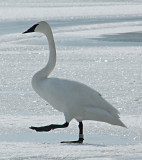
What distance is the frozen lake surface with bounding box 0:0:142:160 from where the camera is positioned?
4.95 m

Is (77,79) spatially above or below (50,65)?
below

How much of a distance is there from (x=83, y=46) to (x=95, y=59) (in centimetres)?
221

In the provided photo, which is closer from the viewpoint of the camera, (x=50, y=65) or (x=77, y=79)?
(x=50, y=65)

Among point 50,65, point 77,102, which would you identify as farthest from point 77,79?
point 77,102

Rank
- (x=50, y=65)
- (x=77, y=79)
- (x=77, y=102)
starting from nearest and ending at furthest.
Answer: (x=77, y=102), (x=50, y=65), (x=77, y=79)

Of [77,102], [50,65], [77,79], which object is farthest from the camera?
[77,79]

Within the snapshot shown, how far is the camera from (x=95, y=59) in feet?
39.4

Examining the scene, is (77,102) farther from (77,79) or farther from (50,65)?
(77,79)

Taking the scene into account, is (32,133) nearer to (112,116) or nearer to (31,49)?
(112,116)

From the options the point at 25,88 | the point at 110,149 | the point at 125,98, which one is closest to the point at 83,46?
the point at 25,88

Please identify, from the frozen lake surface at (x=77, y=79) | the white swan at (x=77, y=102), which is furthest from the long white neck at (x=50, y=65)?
the frozen lake surface at (x=77, y=79)

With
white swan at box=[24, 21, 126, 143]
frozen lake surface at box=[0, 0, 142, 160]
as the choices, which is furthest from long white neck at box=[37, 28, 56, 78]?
frozen lake surface at box=[0, 0, 142, 160]

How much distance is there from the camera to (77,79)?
381 inches

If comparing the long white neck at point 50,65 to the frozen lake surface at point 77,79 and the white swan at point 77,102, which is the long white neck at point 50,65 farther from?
the frozen lake surface at point 77,79
